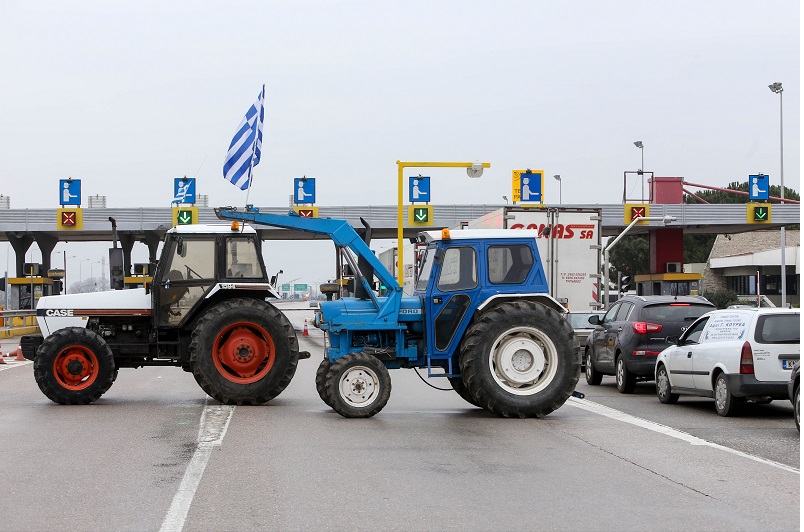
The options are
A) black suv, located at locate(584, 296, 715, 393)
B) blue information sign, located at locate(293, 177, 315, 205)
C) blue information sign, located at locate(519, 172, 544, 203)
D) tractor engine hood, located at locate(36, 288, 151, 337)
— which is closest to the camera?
tractor engine hood, located at locate(36, 288, 151, 337)

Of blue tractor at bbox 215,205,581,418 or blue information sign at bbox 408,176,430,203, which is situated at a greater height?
blue information sign at bbox 408,176,430,203

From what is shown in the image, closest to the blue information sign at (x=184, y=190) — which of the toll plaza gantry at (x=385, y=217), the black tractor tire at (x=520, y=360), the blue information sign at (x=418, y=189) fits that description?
the toll plaza gantry at (x=385, y=217)

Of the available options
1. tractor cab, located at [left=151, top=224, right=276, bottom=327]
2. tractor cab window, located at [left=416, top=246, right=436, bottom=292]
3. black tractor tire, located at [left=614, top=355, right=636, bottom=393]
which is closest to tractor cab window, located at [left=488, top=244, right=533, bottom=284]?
tractor cab window, located at [left=416, top=246, right=436, bottom=292]

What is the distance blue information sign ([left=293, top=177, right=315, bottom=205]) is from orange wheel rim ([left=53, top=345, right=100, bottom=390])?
3115 cm

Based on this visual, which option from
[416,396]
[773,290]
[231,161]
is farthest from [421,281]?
[773,290]

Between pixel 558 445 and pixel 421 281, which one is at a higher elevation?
pixel 421 281

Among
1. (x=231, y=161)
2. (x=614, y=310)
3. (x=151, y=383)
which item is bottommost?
(x=151, y=383)

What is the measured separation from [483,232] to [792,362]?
14.0 feet

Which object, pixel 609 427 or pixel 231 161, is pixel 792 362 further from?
pixel 231 161

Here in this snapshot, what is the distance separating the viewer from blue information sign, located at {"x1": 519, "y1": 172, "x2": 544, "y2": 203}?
41469 mm

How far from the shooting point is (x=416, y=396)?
61.5 feet

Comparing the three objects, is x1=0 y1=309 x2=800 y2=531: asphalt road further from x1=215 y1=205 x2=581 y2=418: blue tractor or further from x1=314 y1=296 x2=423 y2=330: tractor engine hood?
x1=314 y1=296 x2=423 y2=330: tractor engine hood

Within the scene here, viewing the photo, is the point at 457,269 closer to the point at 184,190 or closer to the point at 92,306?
the point at 92,306

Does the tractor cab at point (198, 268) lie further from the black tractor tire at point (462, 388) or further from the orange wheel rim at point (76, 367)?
the black tractor tire at point (462, 388)
